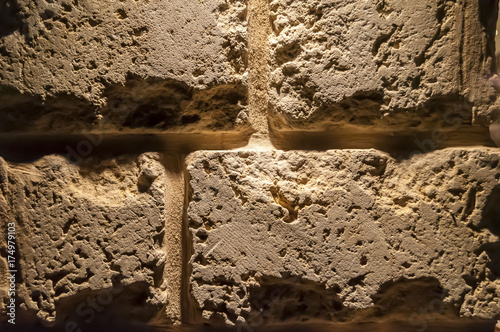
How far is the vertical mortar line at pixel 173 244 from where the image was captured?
82 cm

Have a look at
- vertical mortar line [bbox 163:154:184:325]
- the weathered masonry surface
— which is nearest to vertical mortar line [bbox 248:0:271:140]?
the weathered masonry surface

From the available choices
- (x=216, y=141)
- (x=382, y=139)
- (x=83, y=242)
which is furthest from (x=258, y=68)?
→ (x=83, y=242)

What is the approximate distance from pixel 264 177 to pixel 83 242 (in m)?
0.33

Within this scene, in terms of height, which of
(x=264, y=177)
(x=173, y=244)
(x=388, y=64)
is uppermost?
(x=388, y=64)

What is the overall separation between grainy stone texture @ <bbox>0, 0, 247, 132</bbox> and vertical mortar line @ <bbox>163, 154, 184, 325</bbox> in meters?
0.15

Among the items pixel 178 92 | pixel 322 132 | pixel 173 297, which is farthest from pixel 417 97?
pixel 173 297

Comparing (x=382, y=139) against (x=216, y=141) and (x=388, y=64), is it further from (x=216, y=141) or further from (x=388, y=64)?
(x=216, y=141)

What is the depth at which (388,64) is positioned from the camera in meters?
0.79

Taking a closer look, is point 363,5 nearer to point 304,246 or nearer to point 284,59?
point 284,59

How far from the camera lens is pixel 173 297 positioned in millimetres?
826

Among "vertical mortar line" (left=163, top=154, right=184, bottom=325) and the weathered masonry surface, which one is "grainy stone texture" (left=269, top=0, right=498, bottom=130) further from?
"vertical mortar line" (left=163, top=154, right=184, bottom=325)

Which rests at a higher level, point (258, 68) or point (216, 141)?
point (258, 68)

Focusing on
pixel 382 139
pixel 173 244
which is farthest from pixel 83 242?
pixel 382 139

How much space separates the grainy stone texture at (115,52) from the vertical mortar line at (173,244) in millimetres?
147
